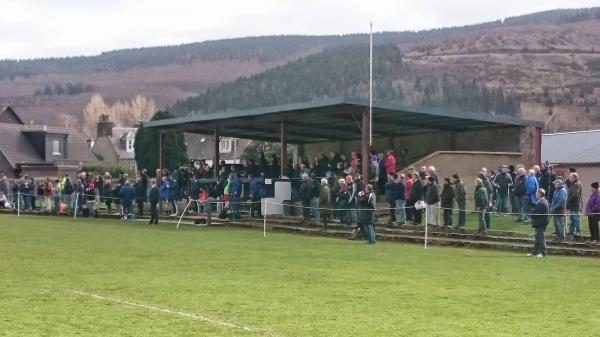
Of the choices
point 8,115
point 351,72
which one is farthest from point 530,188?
point 351,72

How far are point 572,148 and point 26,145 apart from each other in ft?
132

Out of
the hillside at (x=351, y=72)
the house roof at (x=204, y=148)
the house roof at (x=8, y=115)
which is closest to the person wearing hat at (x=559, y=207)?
the house roof at (x=8, y=115)

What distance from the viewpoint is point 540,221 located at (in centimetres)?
1977

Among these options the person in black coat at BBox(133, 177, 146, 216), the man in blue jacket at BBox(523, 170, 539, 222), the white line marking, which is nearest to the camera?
the white line marking

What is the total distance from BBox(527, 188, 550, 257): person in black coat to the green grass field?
0.60 meters

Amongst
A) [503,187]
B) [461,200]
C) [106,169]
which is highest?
[106,169]

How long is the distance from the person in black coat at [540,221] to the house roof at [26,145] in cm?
5073

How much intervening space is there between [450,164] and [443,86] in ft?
349

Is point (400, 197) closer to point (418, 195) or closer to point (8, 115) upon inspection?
point (418, 195)

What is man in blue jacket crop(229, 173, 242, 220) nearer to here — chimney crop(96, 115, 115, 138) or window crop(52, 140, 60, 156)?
window crop(52, 140, 60, 156)

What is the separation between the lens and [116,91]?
518 feet

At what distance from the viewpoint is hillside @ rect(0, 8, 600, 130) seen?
4815 inches

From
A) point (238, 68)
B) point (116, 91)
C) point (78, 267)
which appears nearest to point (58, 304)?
point (78, 267)

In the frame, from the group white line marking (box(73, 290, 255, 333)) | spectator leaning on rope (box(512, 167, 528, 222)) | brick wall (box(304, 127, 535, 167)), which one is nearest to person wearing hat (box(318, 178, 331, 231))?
spectator leaning on rope (box(512, 167, 528, 222))
